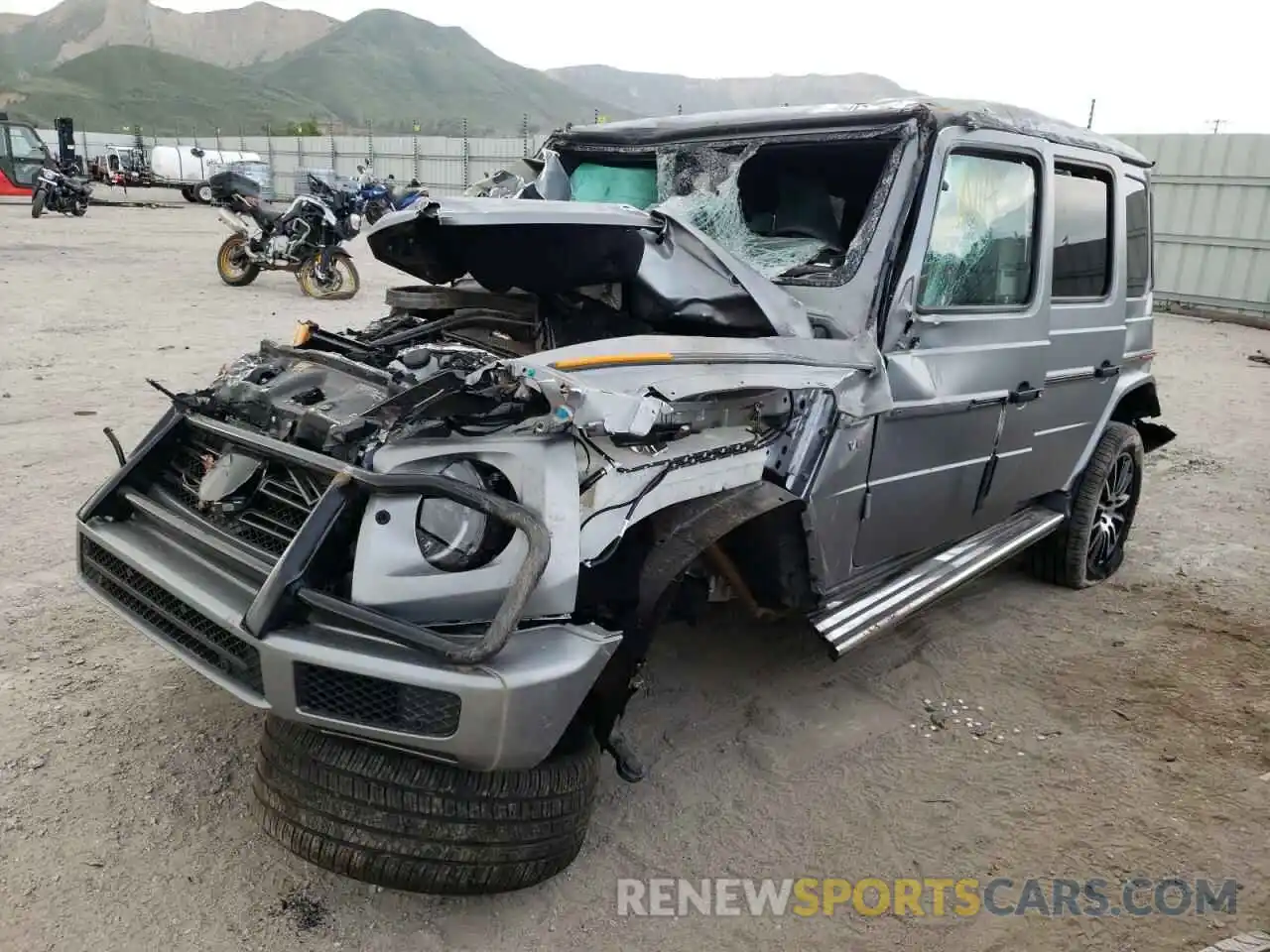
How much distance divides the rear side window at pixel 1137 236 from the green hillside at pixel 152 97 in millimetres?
77903

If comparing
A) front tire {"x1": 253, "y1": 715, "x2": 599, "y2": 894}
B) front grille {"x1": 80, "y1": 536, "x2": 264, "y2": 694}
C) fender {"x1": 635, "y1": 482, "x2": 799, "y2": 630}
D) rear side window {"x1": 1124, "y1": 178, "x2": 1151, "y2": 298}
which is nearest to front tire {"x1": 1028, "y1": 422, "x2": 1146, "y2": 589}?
rear side window {"x1": 1124, "y1": 178, "x2": 1151, "y2": 298}

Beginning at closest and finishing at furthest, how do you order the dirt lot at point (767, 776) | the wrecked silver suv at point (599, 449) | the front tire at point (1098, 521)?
the wrecked silver suv at point (599, 449), the dirt lot at point (767, 776), the front tire at point (1098, 521)

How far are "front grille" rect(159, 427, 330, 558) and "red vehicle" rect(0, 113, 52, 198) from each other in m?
25.5

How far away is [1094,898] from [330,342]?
9.36 ft

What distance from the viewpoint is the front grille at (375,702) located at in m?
1.89

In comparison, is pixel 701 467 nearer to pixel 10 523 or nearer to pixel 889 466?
pixel 889 466

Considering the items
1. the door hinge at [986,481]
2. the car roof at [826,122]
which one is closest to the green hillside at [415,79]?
the car roof at [826,122]

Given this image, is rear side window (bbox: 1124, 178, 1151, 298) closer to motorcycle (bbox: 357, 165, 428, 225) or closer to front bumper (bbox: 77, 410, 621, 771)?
front bumper (bbox: 77, 410, 621, 771)

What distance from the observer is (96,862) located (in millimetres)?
2297

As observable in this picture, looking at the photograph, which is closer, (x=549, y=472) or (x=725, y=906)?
(x=549, y=472)

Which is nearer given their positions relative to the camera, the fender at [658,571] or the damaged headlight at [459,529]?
the damaged headlight at [459,529]

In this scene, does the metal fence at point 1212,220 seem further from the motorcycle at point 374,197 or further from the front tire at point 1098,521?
the front tire at point 1098,521

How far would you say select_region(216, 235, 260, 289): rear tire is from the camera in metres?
12.1

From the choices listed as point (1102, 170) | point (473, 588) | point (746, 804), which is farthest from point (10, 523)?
point (1102, 170)
